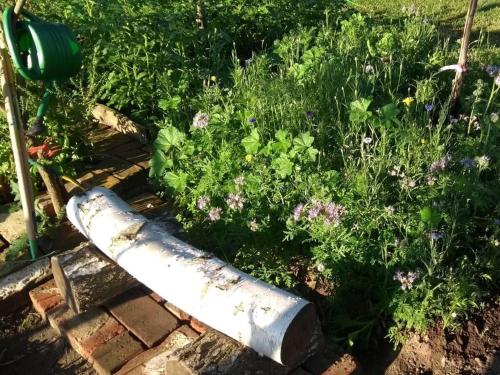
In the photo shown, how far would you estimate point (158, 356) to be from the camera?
2734 millimetres

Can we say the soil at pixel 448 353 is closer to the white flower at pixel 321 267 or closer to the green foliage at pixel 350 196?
the green foliage at pixel 350 196


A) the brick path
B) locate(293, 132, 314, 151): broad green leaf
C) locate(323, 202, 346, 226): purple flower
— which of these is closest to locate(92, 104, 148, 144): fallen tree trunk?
the brick path

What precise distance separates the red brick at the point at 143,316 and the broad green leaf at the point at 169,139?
95 cm

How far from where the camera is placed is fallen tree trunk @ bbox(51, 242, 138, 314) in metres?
2.92

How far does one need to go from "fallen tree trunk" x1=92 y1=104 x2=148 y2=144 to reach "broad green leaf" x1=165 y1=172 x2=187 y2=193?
107cm

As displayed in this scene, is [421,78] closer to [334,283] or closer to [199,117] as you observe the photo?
[199,117]

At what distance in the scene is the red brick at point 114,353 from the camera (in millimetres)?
2749

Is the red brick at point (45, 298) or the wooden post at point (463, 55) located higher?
the wooden post at point (463, 55)

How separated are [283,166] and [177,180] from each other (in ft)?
2.27

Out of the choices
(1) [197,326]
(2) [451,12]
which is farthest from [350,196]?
(2) [451,12]

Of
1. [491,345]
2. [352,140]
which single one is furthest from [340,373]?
[352,140]

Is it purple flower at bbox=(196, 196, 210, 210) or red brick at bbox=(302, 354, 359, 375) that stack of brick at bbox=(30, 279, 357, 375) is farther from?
purple flower at bbox=(196, 196, 210, 210)

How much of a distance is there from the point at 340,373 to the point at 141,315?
1089mm

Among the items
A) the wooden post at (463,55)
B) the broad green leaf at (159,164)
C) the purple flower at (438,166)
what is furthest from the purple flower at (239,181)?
the wooden post at (463,55)
